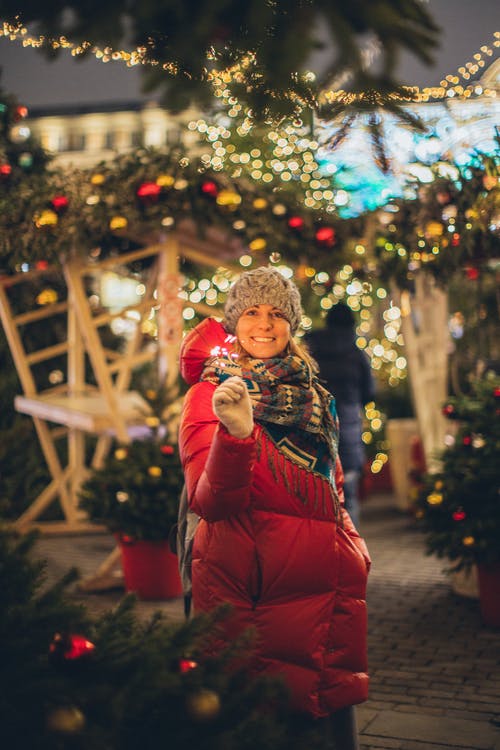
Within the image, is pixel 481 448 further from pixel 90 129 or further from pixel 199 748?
pixel 90 129

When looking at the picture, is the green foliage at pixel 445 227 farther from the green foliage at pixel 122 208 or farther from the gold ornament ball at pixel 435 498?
the gold ornament ball at pixel 435 498

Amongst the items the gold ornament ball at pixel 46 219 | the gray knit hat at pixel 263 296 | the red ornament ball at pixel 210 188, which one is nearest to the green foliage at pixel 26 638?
the gray knit hat at pixel 263 296

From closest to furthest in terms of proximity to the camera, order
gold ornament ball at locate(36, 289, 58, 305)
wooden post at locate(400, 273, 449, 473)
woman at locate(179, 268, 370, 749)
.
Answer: woman at locate(179, 268, 370, 749)
gold ornament ball at locate(36, 289, 58, 305)
wooden post at locate(400, 273, 449, 473)

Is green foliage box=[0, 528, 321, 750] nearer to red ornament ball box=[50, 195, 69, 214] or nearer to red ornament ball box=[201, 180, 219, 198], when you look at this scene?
red ornament ball box=[50, 195, 69, 214]

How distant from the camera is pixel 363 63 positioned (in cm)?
154

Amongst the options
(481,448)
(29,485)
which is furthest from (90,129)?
(481,448)

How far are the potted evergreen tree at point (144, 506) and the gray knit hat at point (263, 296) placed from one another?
3.01 m

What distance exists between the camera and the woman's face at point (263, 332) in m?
2.72

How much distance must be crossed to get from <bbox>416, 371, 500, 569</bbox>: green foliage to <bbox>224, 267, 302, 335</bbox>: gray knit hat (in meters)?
2.62

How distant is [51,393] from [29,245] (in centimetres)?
248

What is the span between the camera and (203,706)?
162 centimetres

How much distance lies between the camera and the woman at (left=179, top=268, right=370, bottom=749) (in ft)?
7.91

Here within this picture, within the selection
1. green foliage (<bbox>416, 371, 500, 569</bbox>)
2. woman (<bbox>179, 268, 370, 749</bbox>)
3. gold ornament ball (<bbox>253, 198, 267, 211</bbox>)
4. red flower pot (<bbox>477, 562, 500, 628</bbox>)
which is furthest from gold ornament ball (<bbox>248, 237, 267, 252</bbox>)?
woman (<bbox>179, 268, 370, 749</bbox>)

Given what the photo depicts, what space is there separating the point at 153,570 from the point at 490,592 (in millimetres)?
2251
